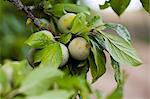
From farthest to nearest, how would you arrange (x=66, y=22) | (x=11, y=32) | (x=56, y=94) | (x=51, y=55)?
(x=11, y=32), (x=66, y=22), (x=51, y=55), (x=56, y=94)

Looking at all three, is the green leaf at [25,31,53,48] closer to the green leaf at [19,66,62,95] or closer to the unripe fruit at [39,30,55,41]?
the unripe fruit at [39,30,55,41]

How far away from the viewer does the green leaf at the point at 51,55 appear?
0.99 meters

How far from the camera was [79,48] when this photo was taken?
1.05 meters

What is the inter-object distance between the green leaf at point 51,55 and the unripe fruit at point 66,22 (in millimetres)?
101

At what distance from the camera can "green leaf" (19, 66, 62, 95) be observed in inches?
24.4

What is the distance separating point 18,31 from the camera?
2.21 meters

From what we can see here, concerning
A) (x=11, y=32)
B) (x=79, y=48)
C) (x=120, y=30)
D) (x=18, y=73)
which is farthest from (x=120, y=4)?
(x=11, y=32)

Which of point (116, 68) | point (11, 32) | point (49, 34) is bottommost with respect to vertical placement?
point (11, 32)

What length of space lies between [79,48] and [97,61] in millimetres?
50

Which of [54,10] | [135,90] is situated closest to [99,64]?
[54,10]

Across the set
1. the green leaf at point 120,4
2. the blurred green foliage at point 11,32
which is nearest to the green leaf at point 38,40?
the green leaf at point 120,4

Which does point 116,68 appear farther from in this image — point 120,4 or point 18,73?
point 18,73

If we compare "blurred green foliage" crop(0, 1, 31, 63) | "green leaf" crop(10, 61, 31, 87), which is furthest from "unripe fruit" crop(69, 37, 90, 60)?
"blurred green foliage" crop(0, 1, 31, 63)

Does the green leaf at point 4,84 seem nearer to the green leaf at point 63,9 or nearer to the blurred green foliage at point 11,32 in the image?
the green leaf at point 63,9
